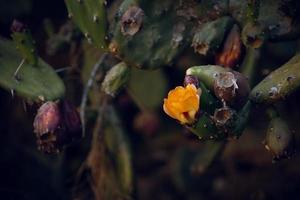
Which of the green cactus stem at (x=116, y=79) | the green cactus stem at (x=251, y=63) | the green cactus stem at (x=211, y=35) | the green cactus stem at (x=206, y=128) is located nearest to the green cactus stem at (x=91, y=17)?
the green cactus stem at (x=116, y=79)

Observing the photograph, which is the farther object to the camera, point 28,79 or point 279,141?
point 28,79

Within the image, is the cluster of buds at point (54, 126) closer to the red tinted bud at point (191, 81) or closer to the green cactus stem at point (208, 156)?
the red tinted bud at point (191, 81)

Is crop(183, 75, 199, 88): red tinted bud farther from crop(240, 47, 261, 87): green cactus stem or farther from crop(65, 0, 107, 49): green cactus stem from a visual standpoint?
crop(240, 47, 261, 87): green cactus stem

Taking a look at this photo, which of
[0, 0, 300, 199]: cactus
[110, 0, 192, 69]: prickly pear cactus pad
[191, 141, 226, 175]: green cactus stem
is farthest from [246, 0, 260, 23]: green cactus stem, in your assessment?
[191, 141, 226, 175]: green cactus stem

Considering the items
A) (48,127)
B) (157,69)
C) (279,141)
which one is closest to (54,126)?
(48,127)

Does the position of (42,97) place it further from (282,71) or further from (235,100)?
(282,71)

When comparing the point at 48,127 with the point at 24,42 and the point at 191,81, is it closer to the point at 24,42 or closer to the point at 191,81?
the point at 24,42
